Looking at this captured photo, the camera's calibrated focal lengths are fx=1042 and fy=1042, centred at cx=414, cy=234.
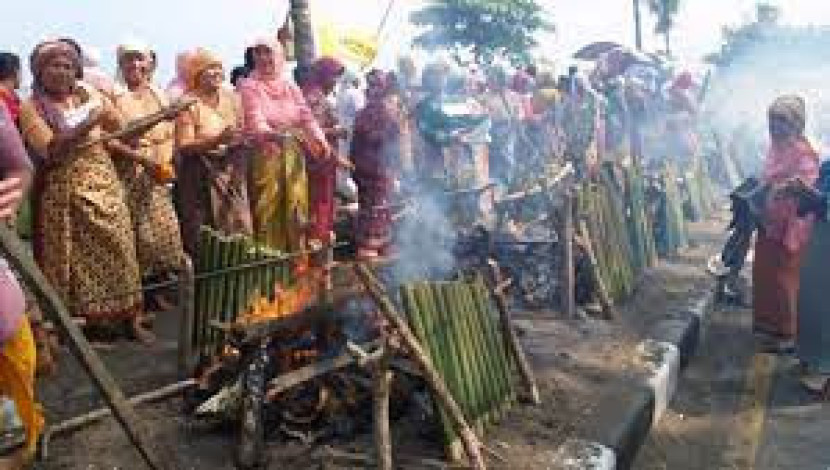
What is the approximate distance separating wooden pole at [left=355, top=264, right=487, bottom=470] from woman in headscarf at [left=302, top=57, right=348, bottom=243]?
3.53 metres

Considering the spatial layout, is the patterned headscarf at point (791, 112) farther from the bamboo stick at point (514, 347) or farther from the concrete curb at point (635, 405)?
the bamboo stick at point (514, 347)

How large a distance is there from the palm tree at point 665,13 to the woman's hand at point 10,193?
48.0 metres

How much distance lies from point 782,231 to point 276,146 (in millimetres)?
4086

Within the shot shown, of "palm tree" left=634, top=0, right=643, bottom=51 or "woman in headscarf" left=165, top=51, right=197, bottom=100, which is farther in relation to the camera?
"palm tree" left=634, top=0, right=643, bottom=51

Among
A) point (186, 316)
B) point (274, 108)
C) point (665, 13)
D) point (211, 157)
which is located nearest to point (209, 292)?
point (186, 316)

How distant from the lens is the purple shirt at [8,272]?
3482 millimetres

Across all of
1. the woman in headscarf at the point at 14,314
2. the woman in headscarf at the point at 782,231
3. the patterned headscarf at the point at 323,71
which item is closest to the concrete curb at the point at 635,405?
the woman in headscarf at the point at 782,231

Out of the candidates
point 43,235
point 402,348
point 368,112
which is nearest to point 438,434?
point 402,348

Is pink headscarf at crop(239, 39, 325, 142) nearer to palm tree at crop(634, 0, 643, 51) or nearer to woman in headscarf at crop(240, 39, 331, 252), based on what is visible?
woman in headscarf at crop(240, 39, 331, 252)

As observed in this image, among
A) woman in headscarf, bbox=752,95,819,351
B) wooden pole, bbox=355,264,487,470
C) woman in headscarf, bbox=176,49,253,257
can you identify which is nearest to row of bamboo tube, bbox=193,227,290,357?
wooden pole, bbox=355,264,487,470

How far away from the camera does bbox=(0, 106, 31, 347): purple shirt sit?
3482mm

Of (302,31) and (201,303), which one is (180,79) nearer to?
(302,31)

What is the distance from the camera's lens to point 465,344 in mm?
5598

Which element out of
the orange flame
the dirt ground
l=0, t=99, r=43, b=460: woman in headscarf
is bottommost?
the dirt ground
